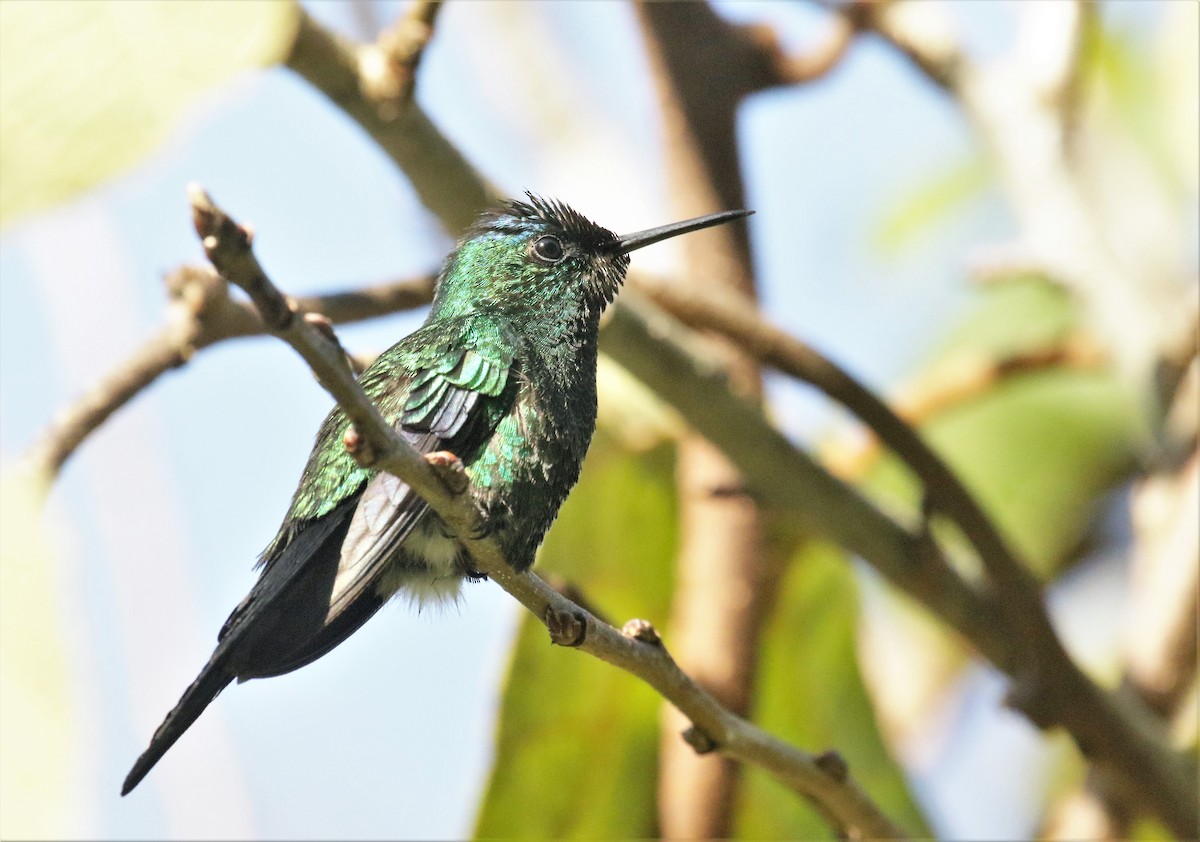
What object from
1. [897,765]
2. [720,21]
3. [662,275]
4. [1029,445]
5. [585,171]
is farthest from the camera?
[585,171]

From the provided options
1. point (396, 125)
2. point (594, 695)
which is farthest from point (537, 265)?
point (594, 695)

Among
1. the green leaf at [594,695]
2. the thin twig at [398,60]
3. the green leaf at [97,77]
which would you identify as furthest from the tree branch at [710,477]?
the green leaf at [97,77]

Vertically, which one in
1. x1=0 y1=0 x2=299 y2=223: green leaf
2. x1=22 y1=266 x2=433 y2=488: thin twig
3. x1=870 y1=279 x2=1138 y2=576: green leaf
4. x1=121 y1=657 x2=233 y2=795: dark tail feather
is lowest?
x1=121 y1=657 x2=233 y2=795: dark tail feather

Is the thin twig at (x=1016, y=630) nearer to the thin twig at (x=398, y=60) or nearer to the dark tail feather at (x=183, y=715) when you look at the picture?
the thin twig at (x=398, y=60)

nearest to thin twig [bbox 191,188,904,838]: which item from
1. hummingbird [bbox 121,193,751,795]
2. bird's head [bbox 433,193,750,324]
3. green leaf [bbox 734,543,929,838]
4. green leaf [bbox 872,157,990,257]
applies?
hummingbird [bbox 121,193,751,795]

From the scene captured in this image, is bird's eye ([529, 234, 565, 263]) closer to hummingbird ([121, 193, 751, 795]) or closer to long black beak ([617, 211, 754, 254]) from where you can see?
hummingbird ([121, 193, 751, 795])

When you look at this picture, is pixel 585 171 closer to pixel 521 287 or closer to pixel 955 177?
pixel 955 177

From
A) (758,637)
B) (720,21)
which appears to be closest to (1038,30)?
(720,21)
